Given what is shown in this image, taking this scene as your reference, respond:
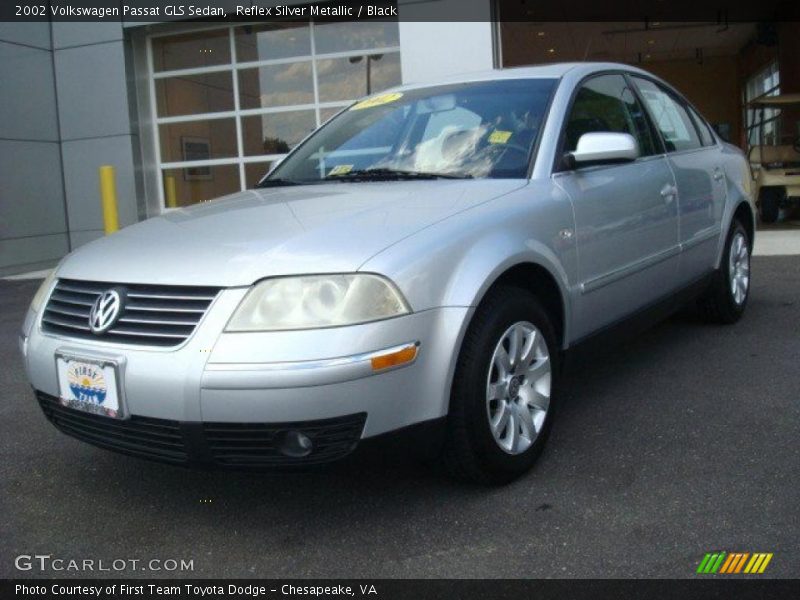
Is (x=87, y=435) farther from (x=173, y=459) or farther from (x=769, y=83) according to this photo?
(x=769, y=83)

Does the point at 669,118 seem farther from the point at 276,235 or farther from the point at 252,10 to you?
the point at 252,10

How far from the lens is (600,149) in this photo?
359 centimetres

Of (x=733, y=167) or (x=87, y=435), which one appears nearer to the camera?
(x=87, y=435)

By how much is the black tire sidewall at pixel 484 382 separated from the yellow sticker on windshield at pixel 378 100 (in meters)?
1.59

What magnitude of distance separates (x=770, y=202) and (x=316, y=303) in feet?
35.7

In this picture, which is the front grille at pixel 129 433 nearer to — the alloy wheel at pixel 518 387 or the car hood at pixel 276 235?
the car hood at pixel 276 235

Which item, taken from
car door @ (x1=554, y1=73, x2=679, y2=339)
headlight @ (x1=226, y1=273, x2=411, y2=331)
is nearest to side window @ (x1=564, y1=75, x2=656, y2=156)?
car door @ (x1=554, y1=73, x2=679, y2=339)

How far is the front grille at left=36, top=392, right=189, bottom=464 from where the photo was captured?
270cm

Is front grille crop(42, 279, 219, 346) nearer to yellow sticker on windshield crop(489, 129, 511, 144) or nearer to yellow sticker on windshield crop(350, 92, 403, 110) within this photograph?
yellow sticker on windshield crop(489, 129, 511, 144)

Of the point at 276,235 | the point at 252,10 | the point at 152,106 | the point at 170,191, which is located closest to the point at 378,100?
the point at 276,235

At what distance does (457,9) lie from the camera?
1026 centimetres

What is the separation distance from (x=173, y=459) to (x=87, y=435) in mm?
392
